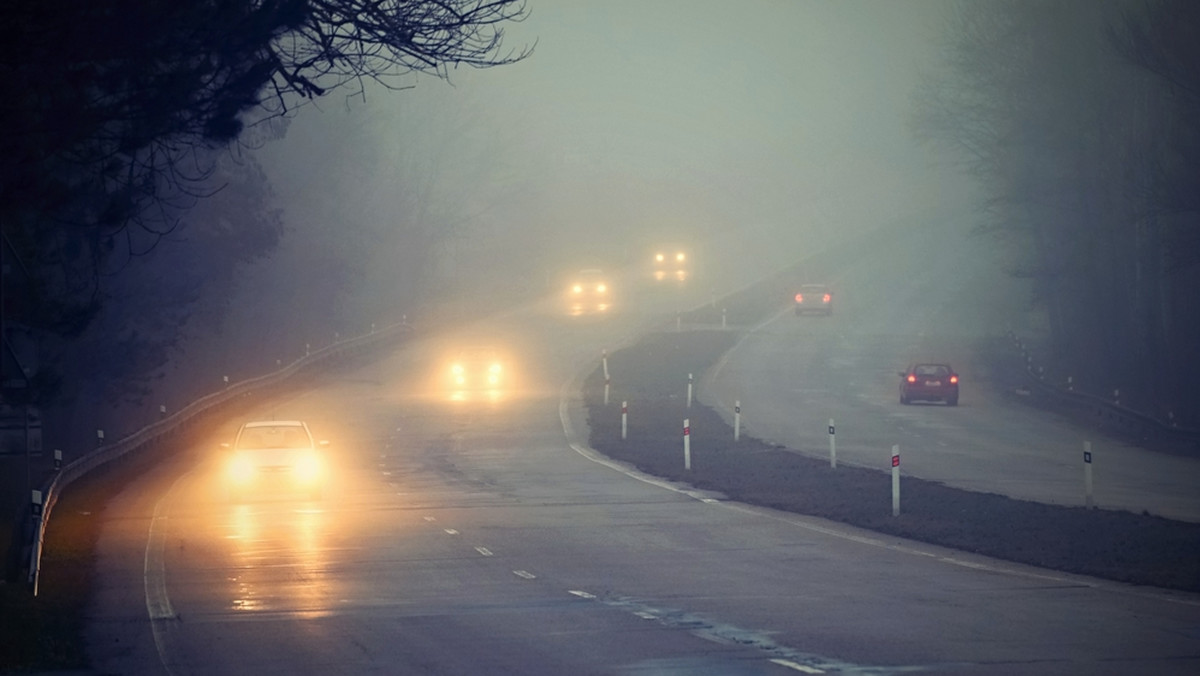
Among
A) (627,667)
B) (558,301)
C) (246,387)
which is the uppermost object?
(558,301)

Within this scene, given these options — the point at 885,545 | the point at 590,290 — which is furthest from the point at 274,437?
the point at 590,290

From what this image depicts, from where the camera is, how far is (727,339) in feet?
240

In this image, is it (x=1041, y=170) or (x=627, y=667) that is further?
(x=1041, y=170)

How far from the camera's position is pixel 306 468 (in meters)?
26.9

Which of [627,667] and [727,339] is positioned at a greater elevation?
[727,339]

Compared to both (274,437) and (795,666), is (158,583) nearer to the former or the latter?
(795,666)

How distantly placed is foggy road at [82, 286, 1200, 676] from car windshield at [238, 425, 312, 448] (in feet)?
3.84

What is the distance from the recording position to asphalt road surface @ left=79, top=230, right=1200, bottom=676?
1179cm

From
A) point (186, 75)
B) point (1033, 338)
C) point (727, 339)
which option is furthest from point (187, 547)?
point (1033, 338)

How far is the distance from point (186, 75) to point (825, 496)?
1504cm

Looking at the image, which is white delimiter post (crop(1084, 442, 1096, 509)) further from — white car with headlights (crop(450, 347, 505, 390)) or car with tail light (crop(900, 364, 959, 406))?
white car with headlights (crop(450, 347, 505, 390))

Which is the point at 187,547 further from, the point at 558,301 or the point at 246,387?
the point at 558,301

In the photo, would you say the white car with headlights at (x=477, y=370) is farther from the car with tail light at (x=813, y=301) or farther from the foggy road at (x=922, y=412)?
the car with tail light at (x=813, y=301)

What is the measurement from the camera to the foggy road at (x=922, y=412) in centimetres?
2834
